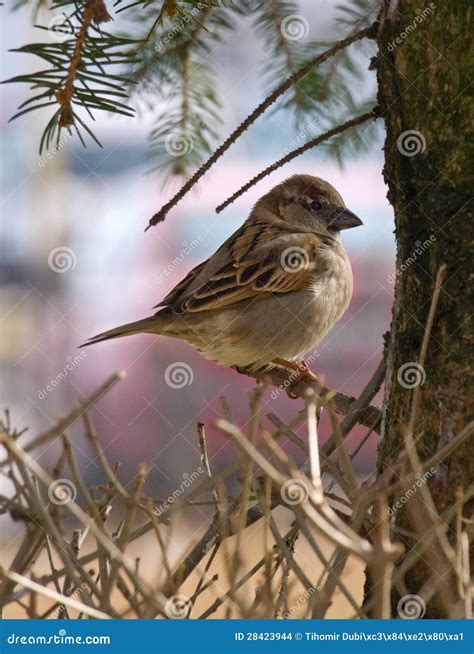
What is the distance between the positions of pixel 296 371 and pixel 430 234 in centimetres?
160

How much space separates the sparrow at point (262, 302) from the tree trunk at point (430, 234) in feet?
4.53

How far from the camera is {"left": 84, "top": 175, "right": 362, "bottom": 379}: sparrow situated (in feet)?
10.7

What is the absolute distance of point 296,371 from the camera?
3.34 metres

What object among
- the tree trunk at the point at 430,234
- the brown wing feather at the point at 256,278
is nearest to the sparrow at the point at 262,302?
the brown wing feather at the point at 256,278

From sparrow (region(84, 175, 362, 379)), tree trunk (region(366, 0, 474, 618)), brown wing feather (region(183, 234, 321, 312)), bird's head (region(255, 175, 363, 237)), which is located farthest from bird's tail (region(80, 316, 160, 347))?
tree trunk (region(366, 0, 474, 618))

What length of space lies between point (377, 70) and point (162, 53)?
581 mm

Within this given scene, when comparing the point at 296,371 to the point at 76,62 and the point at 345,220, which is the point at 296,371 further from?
the point at 76,62

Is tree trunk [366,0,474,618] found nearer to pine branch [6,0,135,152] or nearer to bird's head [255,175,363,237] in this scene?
pine branch [6,0,135,152]

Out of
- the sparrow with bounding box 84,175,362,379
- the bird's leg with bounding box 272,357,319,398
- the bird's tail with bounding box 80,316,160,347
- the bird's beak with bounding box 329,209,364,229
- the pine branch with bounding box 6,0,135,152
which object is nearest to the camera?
the pine branch with bounding box 6,0,135,152

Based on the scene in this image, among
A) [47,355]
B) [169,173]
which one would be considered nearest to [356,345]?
[47,355]

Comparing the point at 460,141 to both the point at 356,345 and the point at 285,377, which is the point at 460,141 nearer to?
the point at 285,377

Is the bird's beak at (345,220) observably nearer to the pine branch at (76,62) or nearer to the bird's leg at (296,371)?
the bird's leg at (296,371)

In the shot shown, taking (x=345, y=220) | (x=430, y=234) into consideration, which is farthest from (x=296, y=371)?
(x=430, y=234)

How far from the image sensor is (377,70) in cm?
191
